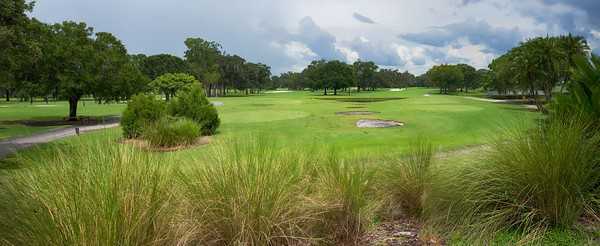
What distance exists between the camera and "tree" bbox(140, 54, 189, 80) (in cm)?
8981

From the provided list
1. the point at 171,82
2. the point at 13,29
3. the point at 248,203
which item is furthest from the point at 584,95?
the point at 171,82

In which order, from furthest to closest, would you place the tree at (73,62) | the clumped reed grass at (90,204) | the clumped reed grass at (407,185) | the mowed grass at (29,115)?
the tree at (73,62) → the mowed grass at (29,115) → the clumped reed grass at (407,185) → the clumped reed grass at (90,204)

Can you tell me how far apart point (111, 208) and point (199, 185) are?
1036mm

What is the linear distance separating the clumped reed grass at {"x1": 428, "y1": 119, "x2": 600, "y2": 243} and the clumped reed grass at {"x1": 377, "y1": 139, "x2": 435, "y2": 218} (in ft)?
2.02

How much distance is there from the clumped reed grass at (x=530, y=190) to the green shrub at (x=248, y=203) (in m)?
1.56

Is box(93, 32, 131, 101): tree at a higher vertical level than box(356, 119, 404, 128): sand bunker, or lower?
higher

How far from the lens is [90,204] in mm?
2770

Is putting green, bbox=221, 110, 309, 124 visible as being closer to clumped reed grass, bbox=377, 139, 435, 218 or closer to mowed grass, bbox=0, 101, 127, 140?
mowed grass, bbox=0, 101, 127, 140

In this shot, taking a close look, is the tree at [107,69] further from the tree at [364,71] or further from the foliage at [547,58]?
the tree at [364,71]

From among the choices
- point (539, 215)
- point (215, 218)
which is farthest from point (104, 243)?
point (539, 215)

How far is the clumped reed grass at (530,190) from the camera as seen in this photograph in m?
3.79

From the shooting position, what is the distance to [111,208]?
2.75m

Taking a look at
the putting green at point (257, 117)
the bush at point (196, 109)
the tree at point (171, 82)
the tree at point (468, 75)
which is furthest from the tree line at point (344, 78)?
the bush at point (196, 109)

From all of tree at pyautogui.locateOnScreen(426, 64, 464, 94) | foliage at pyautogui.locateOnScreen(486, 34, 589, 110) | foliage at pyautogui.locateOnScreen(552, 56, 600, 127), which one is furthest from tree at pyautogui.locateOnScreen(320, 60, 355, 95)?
foliage at pyautogui.locateOnScreen(552, 56, 600, 127)
